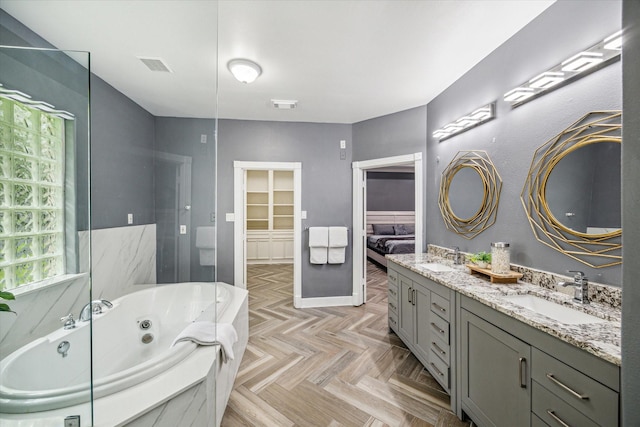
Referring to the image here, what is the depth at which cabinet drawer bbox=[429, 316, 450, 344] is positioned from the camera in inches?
70.0

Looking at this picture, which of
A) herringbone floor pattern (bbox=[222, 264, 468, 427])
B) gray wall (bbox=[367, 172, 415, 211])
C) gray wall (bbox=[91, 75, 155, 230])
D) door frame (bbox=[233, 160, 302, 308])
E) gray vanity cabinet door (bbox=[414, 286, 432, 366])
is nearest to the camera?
herringbone floor pattern (bbox=[222, 264, 468, 427])

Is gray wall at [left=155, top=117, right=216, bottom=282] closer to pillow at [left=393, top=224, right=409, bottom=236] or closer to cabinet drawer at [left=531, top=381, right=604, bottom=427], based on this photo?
cabinet drawer at [left=531, top=381, right=604, bottom=427]

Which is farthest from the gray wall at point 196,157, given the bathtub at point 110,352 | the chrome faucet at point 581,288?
the chrome faucet at point 581,288

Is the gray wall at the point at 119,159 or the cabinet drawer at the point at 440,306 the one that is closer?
the cabinet drawer at the point at 440,306

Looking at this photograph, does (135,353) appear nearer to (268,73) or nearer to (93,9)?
(93,9)

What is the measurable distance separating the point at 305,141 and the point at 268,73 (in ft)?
4.33

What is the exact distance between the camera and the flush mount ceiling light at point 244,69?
220 cm

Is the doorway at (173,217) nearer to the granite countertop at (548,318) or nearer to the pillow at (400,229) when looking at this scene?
the granite countertop at (548,318)

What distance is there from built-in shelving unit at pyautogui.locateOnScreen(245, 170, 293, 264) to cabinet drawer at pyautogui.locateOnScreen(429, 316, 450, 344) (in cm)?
438

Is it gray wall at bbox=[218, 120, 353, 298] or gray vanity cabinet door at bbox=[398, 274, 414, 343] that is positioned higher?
gray wall at bbox=[218, 120, 353, 298]

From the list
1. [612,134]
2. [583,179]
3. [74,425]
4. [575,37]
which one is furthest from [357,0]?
[74,425]

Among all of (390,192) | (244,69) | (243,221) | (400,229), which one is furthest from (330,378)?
(390,192)

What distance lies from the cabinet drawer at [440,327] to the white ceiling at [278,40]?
205 cm

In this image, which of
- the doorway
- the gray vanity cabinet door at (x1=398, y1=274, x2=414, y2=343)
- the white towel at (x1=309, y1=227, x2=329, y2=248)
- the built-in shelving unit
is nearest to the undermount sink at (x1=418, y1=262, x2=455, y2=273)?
the gray vanity cabinet door at (x1=398, y1=274, x2=414, y2=343)
